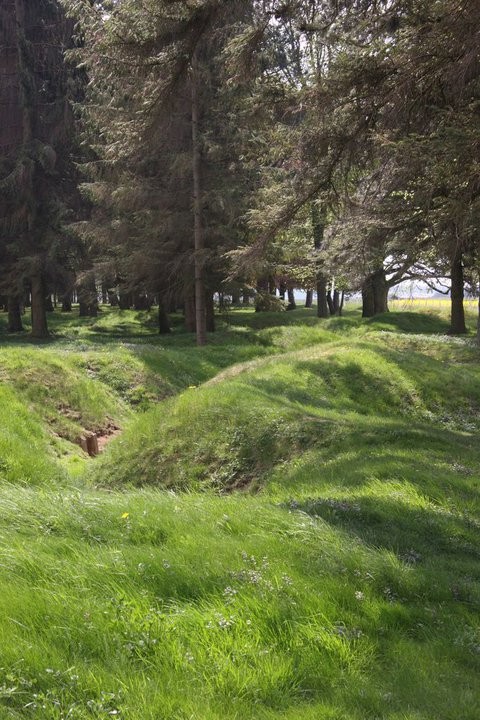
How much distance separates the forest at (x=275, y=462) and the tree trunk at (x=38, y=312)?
27.2 feet

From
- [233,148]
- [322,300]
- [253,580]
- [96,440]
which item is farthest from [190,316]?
[253,580]

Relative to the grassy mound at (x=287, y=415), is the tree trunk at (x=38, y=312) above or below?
above

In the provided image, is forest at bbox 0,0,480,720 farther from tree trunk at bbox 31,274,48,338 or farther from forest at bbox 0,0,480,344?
tree trunk at bbox 31,274,48,338

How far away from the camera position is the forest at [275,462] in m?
2.96

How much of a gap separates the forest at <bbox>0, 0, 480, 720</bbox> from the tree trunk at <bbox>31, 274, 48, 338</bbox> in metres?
8.30

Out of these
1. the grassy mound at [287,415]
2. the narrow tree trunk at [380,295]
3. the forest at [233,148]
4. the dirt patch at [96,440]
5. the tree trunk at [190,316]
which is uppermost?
the forest at [233,148]

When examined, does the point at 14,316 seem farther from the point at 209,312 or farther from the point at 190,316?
the point at 209,312

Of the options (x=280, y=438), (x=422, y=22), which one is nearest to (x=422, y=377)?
(x=280, y=438)

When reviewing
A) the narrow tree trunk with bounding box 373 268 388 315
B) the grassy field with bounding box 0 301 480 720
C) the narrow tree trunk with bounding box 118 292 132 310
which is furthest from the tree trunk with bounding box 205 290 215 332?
the grassy field with bounding box 0 301 480 720

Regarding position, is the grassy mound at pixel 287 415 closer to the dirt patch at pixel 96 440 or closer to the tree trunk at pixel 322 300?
the dirt patch at pixel 96 440

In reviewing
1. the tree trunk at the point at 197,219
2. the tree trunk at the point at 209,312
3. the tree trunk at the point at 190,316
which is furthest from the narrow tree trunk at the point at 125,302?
the tree trunk at the point at 197,219

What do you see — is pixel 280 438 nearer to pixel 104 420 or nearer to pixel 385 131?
pixel 385 131

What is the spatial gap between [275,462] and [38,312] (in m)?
19.7

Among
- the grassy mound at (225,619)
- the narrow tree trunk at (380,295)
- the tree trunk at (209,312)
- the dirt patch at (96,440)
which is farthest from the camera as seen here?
the narrow tree trunk at (380,295)
